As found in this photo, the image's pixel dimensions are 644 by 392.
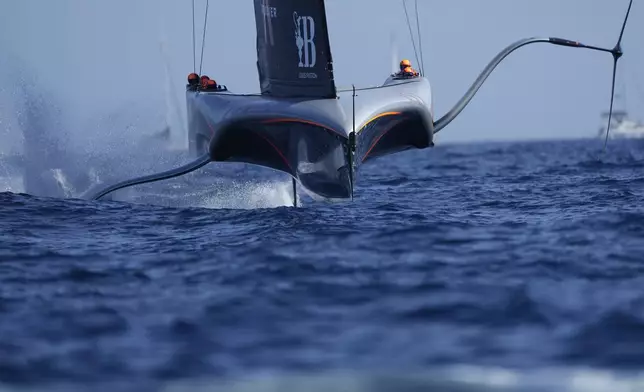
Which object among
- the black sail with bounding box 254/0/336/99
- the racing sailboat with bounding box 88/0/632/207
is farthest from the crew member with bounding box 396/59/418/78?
the black sail with bounding box 254/0/336/99

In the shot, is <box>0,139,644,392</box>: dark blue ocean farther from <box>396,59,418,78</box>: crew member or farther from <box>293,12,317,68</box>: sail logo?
<box>396,59,418,78</box>: crew member

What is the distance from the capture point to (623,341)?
4.80 meters

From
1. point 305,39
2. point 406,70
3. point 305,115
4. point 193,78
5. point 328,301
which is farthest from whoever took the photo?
point 193,78

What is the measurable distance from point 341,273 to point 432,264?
0.70 metres

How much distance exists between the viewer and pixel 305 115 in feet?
37.4

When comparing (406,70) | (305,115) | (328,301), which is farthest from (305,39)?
(328,301)

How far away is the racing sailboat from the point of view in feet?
37.6

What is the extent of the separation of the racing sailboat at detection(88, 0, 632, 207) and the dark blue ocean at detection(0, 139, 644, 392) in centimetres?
80

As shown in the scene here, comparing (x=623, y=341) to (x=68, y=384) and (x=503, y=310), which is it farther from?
(x=68, y=384)

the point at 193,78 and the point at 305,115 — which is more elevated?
the point at 193,78

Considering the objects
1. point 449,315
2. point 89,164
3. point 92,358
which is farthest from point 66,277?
point 89,164

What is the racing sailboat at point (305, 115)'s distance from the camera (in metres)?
11.5

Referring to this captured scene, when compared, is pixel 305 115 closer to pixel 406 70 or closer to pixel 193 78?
pixel 406 70

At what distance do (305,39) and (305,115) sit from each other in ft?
3.64
